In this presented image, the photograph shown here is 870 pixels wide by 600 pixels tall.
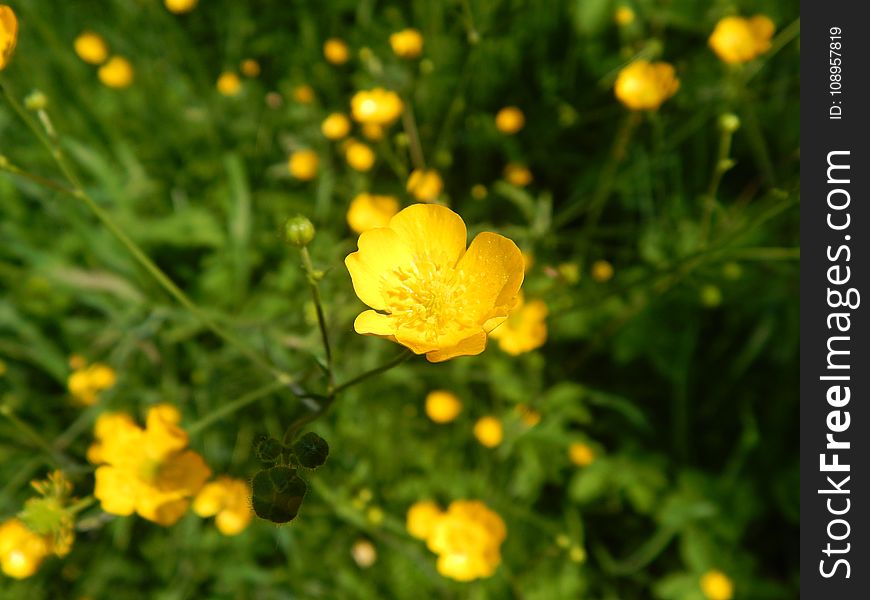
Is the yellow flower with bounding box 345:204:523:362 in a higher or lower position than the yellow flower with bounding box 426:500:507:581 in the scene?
higher

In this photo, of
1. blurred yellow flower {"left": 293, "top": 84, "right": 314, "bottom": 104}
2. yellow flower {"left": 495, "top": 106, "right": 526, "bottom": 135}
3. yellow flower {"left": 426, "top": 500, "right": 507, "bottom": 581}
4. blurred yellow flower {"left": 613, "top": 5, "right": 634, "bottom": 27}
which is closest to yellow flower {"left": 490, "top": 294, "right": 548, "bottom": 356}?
yellow flower {"left": 426, "top": 500, "right": 507, "bottom": 581}

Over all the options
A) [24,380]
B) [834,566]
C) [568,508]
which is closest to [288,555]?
[568,508]

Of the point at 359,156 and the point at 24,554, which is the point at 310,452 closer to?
the point at 24,554

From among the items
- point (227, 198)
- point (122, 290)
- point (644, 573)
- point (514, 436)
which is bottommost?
point (644, 573)

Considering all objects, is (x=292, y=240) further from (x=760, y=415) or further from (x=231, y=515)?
(x=760, y=415)

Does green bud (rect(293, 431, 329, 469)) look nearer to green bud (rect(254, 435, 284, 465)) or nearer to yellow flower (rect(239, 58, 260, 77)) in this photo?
green bud (rect(254, 435, 284, 465))
